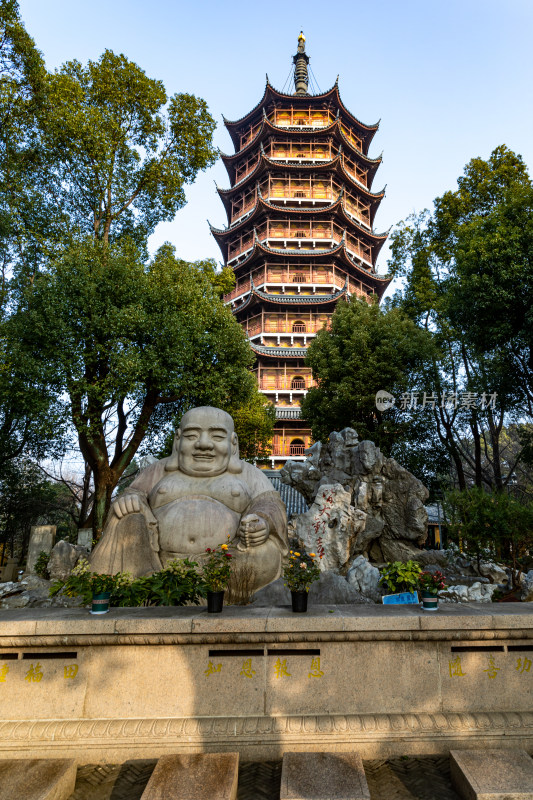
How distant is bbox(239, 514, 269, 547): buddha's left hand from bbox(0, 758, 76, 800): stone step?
248 centimetres

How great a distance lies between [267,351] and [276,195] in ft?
40.8

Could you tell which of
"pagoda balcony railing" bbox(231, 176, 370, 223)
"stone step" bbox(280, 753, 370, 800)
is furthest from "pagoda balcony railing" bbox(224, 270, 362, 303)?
Answer: "stone step" bbox(280, 753, 370, 800)

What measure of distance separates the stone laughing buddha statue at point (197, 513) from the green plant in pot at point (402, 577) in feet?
4.07

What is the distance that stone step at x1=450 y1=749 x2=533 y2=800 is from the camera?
8.28 feet

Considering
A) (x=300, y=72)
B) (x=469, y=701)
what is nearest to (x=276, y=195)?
(x=300, y=72)

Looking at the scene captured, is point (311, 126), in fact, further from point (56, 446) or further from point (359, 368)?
point (56, 446)

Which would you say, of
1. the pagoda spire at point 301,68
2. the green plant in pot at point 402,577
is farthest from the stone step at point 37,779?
the pagoda spire at point 301,68

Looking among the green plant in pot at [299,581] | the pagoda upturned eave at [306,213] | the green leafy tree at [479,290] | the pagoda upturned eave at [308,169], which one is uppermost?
the pagoda upturned eave at [308,169]

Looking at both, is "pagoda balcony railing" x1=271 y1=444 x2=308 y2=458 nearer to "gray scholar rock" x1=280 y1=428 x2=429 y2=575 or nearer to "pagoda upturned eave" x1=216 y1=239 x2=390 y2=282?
"pagoda upturned eave" x1=216 y1=239 x2=390 y2=282

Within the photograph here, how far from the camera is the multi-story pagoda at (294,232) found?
3250 cm

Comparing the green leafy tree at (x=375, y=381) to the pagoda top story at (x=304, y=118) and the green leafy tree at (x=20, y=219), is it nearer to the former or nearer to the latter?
the green leafy tree at (x=20, y=219)

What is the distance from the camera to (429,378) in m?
20.0

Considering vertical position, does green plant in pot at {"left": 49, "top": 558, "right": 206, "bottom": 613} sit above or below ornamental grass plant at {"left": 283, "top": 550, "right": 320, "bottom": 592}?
below

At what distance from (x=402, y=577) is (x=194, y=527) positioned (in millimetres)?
2280
